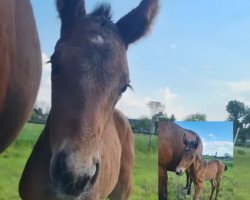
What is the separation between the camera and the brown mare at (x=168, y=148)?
215 inches

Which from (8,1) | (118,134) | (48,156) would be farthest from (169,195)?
(8,1)

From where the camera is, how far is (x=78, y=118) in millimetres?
2008

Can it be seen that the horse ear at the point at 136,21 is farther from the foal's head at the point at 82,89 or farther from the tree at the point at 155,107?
the tree at the point at 155,107

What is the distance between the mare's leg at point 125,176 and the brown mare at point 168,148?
1508 mm

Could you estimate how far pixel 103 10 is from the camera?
2.52 metres

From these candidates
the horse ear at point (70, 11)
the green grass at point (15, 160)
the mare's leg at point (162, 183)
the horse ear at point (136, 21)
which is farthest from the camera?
the mare's leg at point (162, 183)

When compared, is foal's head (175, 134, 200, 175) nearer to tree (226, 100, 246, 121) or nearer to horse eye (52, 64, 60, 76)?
tree (226, 100, 246, 121)

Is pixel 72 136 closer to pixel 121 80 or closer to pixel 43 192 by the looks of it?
pixel 121 80

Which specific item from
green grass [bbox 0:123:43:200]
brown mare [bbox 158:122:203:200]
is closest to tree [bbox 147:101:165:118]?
brown mare [bbox 158:122:203:200]

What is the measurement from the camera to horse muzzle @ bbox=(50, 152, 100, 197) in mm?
1837

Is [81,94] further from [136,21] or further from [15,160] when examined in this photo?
[15,160]

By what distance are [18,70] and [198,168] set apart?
11.5 ft

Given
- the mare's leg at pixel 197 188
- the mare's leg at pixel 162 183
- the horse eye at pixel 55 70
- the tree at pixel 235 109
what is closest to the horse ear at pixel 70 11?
the horse eye at pixel 55 70

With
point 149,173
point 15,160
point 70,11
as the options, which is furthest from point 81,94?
point 149,173
